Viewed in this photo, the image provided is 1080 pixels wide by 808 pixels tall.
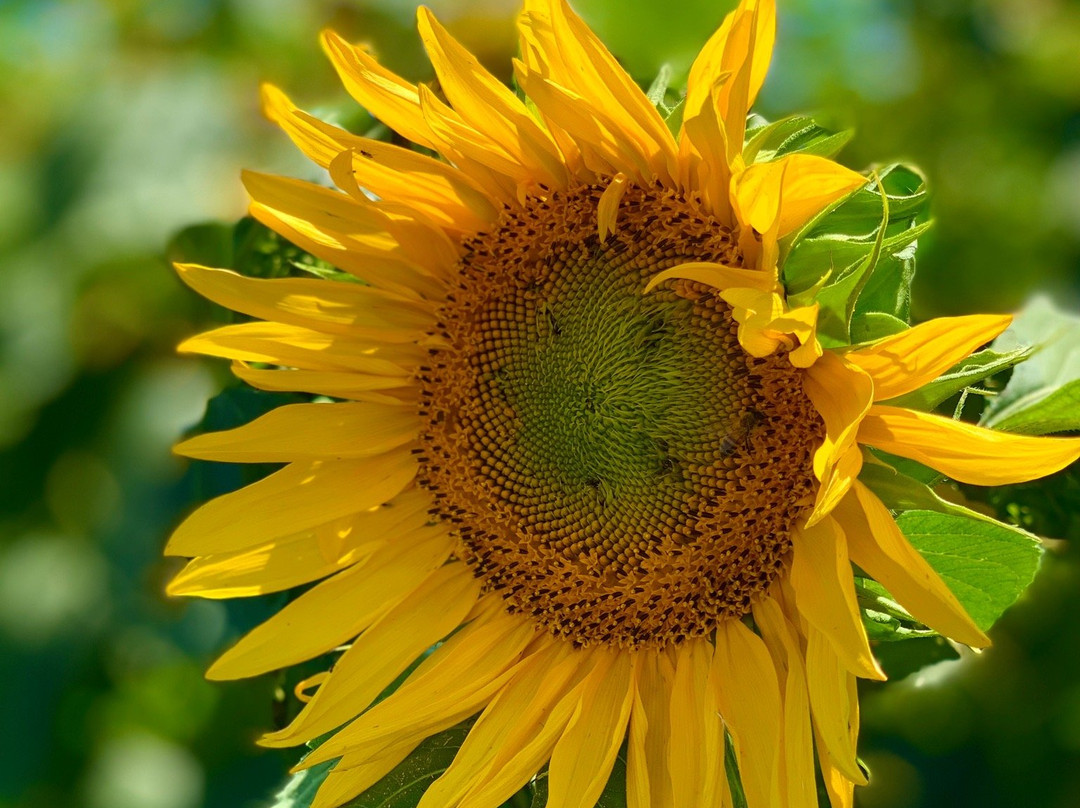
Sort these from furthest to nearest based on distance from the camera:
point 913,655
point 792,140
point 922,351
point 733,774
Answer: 1. point 913,655
2. point 733,774
3. point 792,140
4. point 922,351

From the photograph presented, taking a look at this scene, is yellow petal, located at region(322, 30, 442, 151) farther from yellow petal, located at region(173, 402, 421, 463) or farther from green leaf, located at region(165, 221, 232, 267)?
green leaf, located at region(165, 221, 232, 267)

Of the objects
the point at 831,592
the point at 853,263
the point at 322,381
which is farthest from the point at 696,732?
the point at 322,381

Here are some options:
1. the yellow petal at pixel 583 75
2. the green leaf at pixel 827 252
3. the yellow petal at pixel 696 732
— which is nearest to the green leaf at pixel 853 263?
the green leaf at pixel 827 252

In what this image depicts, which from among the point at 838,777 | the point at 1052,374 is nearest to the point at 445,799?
the point at 838,777

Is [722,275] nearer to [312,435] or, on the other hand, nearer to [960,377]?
[960,377]

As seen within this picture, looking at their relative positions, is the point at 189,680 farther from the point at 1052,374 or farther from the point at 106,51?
the point at 1052,374

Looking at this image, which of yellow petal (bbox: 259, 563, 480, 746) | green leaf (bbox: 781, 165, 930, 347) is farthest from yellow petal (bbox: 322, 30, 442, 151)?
yellow petal (bbox: 259, 563, 480, 746)
